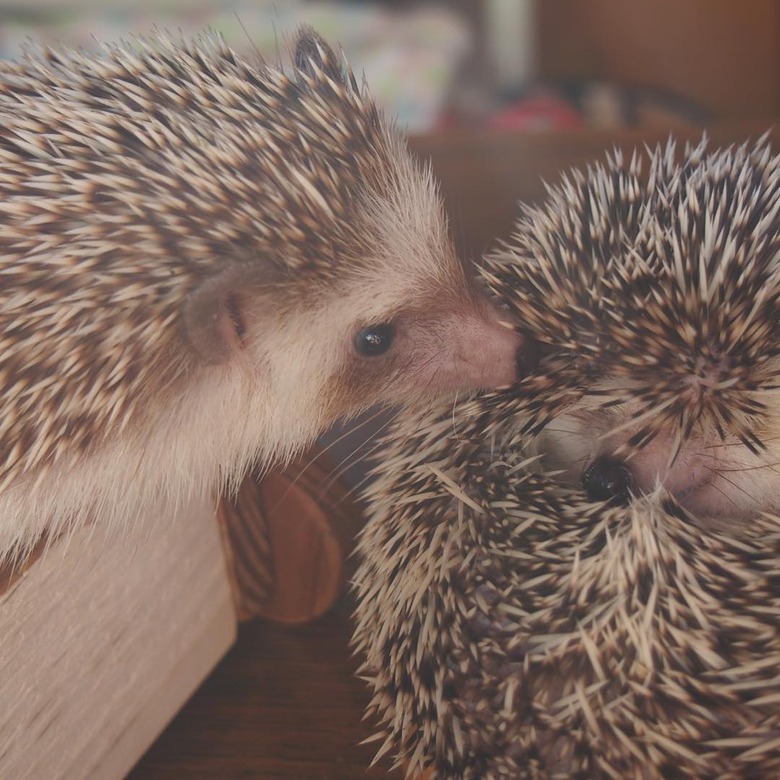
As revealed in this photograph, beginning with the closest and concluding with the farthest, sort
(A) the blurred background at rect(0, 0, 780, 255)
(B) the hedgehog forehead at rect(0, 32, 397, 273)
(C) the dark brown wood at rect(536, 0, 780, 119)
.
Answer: (B) the hedgehog forehead at rect(0, 32, 397, 273) < (A) the blurred background at rect(0, 0, 780, 255) < (C) the dark brown wood at rect(536, 0, 780, 119)

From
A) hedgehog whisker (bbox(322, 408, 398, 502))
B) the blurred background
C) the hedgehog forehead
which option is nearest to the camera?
the hedgehog forehead

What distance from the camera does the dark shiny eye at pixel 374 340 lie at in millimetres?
1127

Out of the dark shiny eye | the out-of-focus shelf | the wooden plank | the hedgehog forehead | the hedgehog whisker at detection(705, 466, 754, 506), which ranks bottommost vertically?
the wooden plank

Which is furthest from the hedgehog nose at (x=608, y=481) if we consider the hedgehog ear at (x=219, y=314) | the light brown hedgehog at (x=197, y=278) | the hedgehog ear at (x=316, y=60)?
the hedgehog ear at (x=316, y=60)

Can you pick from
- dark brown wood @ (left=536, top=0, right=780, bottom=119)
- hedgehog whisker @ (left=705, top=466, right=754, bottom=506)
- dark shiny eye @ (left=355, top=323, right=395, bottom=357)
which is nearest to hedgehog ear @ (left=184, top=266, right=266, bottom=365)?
dark shiny eye @ (left=355, top=323, right=395, bottom=357)

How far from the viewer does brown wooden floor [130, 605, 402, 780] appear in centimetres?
107

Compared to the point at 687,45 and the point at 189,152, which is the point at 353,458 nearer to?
the point at 189,152

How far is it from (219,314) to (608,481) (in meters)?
0.47

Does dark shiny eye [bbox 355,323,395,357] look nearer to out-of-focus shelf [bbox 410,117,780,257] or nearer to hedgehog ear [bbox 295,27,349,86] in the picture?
out-of-focus shelf [bbox 410,117,780,257]

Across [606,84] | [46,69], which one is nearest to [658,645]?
[46,69]

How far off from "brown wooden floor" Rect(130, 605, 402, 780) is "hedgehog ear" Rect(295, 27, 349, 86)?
2.14ft

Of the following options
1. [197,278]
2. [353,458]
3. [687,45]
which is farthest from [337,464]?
[687,45]

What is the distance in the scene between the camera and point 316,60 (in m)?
1.08

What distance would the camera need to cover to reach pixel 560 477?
38.2 inches
